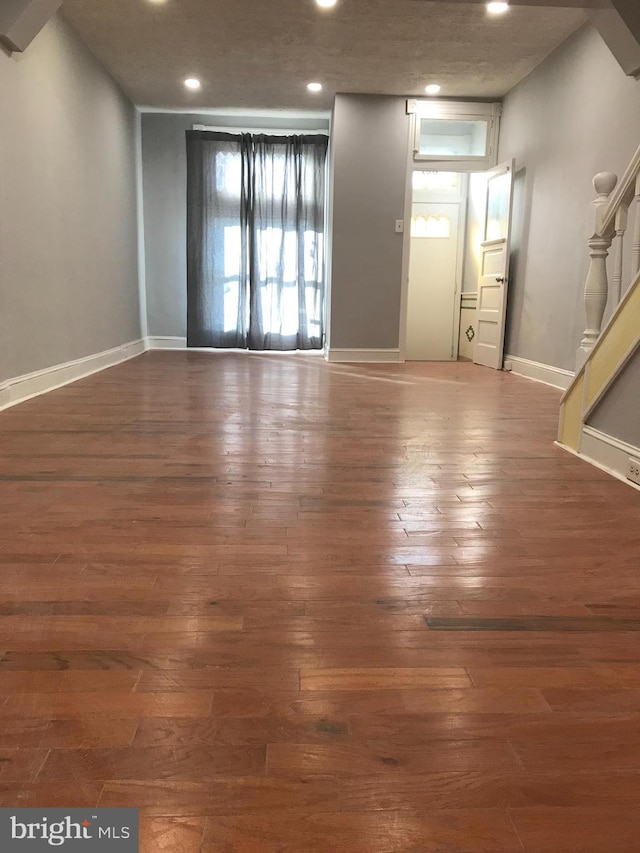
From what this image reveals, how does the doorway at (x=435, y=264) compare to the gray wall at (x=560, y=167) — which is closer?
the gray wall at (x=560, y=167)

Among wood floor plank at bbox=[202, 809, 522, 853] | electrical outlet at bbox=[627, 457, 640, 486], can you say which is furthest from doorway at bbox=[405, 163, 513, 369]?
wood floor plank at bbox=[202, 809, 522, 853]

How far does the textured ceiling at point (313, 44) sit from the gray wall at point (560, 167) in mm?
266

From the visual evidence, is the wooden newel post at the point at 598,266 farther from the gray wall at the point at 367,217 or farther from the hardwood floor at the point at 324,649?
the gray wall at the point at 367,217

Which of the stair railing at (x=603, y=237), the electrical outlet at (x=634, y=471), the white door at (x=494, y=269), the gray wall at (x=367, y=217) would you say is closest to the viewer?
the electrical outlet at (x=634, y=471)

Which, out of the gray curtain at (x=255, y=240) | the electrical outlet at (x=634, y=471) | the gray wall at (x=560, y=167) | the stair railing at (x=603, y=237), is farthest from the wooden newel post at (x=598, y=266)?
the gray curtain at (x=255, y=240)

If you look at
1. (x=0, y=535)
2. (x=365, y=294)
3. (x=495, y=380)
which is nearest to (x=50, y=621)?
(x=0, y=535)

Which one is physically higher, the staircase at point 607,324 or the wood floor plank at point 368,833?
the staircase at point 607,324

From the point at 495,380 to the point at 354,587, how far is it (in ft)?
13.9

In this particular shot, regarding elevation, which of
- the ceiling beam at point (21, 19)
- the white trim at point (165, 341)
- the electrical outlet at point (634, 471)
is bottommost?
the electrical outlet at point (634, 471)

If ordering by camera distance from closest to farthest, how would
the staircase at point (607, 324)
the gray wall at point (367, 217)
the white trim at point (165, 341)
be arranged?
the staircase at point (607, 324), the gray wall at point (367, 217), the white trim at point (165, 341)

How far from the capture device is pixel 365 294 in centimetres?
651

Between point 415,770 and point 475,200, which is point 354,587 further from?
point 475,200

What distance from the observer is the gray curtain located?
7051 mm

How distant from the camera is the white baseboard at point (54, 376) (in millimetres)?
3764
